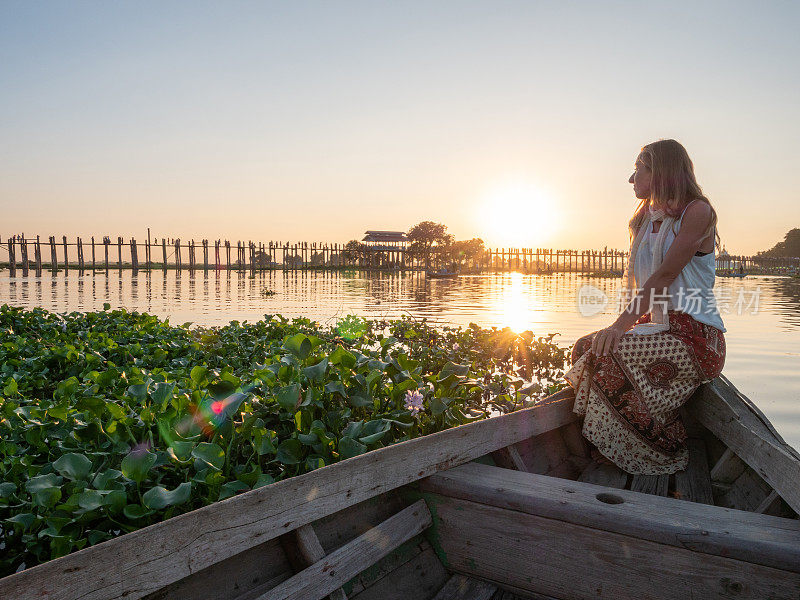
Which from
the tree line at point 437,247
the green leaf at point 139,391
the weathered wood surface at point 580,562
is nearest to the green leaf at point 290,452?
the weathered wood surface at point 580,562

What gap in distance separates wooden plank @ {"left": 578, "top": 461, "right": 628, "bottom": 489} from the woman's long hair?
3.97 ft

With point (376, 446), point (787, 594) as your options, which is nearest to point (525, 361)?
point (376, 446)

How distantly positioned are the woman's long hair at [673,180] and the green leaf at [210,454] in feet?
7.81

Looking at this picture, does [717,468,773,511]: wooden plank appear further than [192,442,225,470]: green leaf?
Yes

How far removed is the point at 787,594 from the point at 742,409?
1.44 metres

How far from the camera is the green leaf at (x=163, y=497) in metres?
1.33

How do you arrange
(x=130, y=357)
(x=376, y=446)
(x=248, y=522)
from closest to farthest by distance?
Result: (x=248, y=522) → (x=376, y=446) → (x=130, y=357)

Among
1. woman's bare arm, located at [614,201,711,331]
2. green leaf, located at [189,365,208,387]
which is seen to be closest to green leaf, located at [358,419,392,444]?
green leaf, located at [189,365,208,387]

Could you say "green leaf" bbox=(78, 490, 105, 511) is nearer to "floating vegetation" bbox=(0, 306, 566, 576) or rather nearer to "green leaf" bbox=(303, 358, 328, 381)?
"floating vegetation" bbox=(0, 306, 566, 576)

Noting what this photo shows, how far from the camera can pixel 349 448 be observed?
1765 mm

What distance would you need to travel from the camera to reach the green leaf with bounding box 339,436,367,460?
5.78 feet

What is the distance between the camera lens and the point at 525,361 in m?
6.54

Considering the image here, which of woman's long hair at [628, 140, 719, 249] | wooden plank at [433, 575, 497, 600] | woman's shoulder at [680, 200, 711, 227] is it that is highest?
woman's long hair at [628, 140, 719, 249]

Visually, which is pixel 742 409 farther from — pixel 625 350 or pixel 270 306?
pixel 270 306
